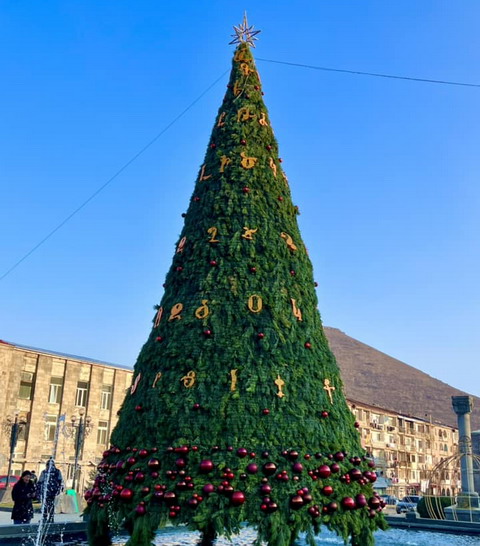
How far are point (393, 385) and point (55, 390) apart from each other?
147888 mm

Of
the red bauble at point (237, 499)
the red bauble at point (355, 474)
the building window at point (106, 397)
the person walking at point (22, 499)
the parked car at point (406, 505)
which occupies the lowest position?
the parked car at point (406, 505)

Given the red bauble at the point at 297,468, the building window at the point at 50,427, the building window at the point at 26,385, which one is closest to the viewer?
the red bauble at the point at 297,468

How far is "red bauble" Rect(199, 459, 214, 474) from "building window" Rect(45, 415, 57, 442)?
1380 inches

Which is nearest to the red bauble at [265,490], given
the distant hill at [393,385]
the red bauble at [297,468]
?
the red bauble at [297,468]

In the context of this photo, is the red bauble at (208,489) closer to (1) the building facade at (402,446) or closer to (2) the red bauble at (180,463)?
(2) the red bauble at (180,463)

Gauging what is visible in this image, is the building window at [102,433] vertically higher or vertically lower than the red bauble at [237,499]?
higher

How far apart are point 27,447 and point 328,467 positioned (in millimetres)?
34041

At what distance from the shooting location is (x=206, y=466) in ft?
19.4

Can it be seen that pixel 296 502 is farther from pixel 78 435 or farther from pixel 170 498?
pixel 78 435

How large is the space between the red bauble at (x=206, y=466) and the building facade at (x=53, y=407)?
1199 inches

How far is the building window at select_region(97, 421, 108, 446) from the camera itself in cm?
4069

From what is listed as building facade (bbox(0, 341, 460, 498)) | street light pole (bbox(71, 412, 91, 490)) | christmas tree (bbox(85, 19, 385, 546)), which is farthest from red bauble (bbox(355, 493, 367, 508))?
building facade (bbox(0, 341, 460, 498))

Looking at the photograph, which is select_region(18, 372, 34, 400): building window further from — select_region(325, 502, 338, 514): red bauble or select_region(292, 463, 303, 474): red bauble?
select_region(325, 502, 338, 514): red bauble

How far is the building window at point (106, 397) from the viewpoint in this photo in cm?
4192
